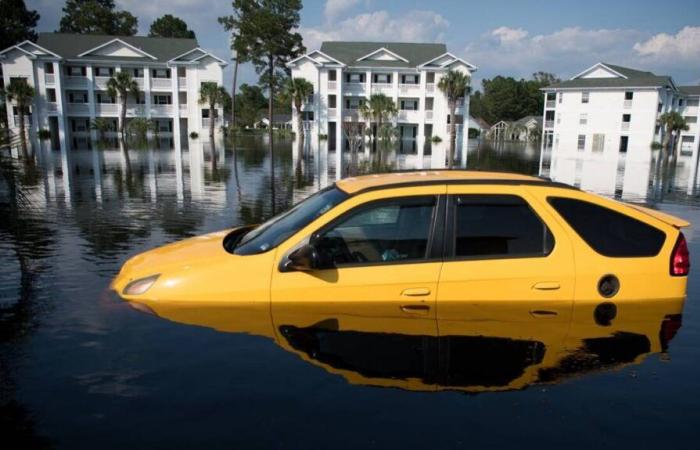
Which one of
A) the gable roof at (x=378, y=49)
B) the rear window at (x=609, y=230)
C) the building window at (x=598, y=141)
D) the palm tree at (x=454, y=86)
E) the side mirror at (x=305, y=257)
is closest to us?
the side mirror at (x=305, y=257)

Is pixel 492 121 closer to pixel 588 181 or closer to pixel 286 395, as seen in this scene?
pixel 588 181

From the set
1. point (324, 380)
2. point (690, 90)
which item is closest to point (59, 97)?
point (324, 380)

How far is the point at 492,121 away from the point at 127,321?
126642 mm

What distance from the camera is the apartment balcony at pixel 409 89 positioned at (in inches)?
2502

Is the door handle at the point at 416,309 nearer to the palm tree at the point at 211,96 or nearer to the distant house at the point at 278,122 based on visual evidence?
the palm tree at the point at 211,96

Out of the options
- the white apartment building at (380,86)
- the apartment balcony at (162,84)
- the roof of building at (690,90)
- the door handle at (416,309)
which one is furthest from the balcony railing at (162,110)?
the roof of building at (690,90)

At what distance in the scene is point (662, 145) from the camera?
6375cm

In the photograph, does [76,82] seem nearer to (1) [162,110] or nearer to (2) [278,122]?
(1) [162,110]

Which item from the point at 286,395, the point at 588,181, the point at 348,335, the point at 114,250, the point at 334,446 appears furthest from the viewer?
the point at 588,181

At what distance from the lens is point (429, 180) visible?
517cm

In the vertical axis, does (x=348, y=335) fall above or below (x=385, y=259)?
below

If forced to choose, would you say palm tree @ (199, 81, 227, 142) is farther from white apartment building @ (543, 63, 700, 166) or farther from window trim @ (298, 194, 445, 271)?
window trim @ (298, 194, 445, 271)

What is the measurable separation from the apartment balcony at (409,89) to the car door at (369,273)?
61151mm

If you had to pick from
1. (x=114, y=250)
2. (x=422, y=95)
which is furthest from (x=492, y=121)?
(x=114, y=250)
